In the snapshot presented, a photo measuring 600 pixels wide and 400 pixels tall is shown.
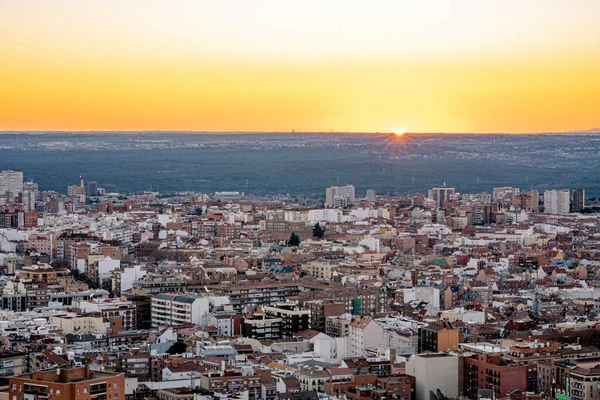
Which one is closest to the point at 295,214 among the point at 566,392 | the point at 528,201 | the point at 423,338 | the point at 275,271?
the point at 528,201

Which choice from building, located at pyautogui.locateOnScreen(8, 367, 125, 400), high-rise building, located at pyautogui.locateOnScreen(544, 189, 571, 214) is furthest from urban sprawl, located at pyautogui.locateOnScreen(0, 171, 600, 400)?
high-rise building, located at pyautogui.locateOnScreen(544, 189, 571, 214)

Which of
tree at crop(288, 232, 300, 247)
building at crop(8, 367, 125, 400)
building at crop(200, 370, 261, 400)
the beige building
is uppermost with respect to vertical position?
building at crop(8, 367, 125, 400)

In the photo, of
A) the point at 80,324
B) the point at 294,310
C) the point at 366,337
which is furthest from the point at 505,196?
the point at 366,337

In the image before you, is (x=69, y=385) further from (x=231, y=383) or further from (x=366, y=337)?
(x=366, y=337)

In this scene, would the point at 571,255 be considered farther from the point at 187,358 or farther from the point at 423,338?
the point at 187,358

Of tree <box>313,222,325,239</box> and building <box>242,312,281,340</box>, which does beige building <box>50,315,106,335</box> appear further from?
tree <box>313,222,325,239</box>
